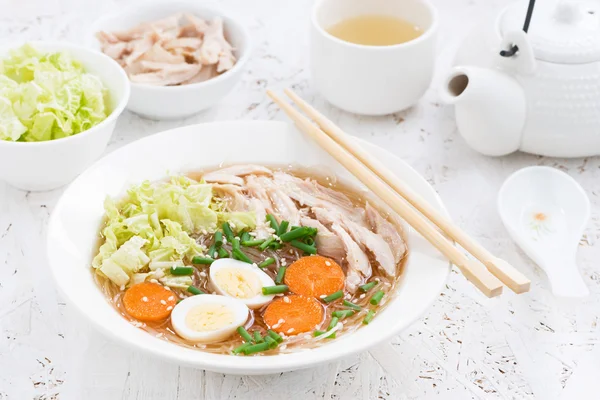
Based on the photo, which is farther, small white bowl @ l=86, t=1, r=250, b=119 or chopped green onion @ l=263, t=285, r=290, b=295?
small white bowl @ l=86, t=1, r=250, b=119

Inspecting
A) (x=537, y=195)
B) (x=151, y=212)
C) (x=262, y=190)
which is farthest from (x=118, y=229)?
(x=537, y=195)

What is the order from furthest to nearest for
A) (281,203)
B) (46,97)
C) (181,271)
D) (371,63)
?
(371,63)
(46,97)
(281,203)
(181,271)

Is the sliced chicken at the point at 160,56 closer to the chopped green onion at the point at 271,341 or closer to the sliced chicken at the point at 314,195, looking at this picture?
the sliced chicken at the point at 314,195

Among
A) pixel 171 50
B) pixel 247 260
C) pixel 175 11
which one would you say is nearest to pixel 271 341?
pixel 247 260

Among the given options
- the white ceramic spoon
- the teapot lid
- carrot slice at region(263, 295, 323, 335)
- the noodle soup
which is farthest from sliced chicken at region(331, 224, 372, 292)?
the teapot lid

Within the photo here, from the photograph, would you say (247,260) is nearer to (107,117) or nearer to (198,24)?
(107,117)

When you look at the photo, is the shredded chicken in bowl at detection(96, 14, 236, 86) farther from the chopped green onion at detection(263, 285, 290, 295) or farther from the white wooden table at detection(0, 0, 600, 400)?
the chopped green onion at detection(263, 285, 290, 295)

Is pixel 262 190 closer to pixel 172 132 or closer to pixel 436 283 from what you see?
pixel 172 132
